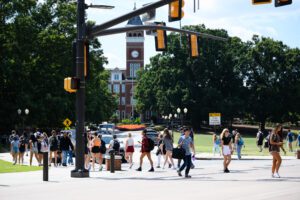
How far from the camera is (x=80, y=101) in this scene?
20.8m

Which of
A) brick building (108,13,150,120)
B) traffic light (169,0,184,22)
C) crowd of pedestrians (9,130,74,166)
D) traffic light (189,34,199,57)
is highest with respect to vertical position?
brick building (108,13,150,120)

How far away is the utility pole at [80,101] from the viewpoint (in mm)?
20500

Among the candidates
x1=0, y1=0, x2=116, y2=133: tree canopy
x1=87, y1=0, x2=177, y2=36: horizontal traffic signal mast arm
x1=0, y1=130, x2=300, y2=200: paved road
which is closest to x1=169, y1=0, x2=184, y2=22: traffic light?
x1=87, y1=0, x2=177, y2=36: horizontal traffic signal mast arm

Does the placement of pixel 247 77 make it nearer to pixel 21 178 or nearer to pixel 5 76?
pixel 5 76

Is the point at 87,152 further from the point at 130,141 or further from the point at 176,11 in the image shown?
the point at 176,11

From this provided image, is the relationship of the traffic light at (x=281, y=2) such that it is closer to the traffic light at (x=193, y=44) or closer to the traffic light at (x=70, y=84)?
the traffic light at (x=193, y=44)

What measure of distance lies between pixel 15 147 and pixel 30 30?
98.8 feet

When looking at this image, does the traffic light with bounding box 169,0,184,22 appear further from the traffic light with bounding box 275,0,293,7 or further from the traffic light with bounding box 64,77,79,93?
the traffic light with bounding box 64,77,79,93

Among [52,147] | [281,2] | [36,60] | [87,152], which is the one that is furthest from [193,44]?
[36,60]

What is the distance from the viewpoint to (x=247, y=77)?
9200 centimetres

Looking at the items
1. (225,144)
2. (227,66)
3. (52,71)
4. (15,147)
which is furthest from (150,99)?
(225,144)

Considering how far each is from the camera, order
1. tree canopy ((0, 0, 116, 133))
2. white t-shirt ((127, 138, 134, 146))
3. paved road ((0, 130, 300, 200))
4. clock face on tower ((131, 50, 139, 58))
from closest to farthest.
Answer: paved road ((0, 130, 300, 200)), white t-shirt ((127, 138, 134, 146)), tree canopy ((0, 0, 116, 133)), clock face on tower ((131, 50, 139, 58))

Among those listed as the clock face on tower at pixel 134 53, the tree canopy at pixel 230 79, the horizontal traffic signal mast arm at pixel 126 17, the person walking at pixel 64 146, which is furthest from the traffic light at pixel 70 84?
the clock face on tower at pixel 134 53

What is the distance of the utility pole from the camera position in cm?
2050
